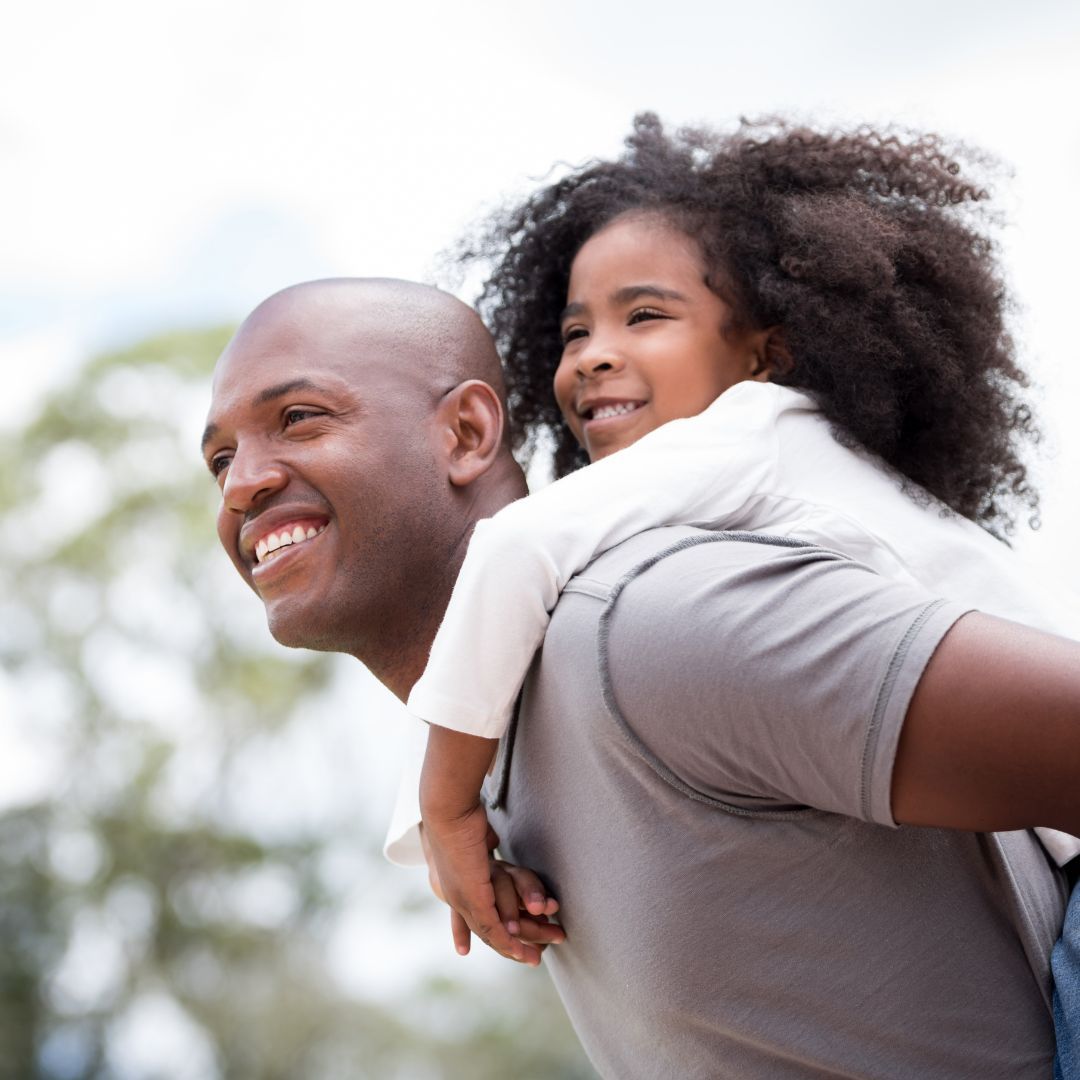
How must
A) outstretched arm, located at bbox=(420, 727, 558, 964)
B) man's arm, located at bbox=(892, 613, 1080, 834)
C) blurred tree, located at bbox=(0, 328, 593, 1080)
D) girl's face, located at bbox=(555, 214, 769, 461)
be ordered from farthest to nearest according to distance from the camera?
blurred tree, located at bbox=(0, 328, 593, 1080) → girl's face, located at bbox=(555, 214, 769, 461) → outstretched arm, located at bbox=(420, 727, 558, 964) → man's arm, located at bbox=(892, 613, 1080, 834)

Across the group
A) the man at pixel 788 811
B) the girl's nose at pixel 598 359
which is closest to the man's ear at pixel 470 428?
the girl's nose at pixel 598 359

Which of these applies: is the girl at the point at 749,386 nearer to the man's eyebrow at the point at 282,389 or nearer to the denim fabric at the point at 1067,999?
the denim fabric at the point at 1067,999

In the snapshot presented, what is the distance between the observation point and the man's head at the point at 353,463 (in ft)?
7.42

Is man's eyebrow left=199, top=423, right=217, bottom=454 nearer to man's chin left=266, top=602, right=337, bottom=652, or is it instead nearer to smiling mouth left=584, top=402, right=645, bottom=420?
man's chin left=266, top=602, right=337, bottom=652

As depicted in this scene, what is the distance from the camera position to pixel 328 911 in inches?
578

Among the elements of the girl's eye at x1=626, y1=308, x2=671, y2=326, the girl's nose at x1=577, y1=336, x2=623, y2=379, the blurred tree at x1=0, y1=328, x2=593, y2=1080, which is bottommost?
the blurred tree at x1=0, y1=328, x2=593, y2=1080

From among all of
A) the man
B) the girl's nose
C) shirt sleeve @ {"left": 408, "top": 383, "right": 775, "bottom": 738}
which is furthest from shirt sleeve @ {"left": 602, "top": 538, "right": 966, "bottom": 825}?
the girl's nose

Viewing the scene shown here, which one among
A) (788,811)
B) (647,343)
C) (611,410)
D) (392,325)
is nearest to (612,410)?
(611,410)

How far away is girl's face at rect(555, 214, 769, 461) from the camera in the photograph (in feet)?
8.34

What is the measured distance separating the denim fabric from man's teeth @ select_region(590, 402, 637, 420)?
3.84 ft

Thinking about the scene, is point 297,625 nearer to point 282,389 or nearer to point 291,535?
point 291,535

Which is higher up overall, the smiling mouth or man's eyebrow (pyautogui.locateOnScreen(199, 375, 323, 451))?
man's eyebrow (pyautogui.locateOnScreen(199, 375, 323, 451))

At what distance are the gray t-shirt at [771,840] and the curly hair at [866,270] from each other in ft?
2.51

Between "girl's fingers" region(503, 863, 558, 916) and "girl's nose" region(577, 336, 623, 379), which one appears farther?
"girl's nose" region(577, 336, 623, 379)
